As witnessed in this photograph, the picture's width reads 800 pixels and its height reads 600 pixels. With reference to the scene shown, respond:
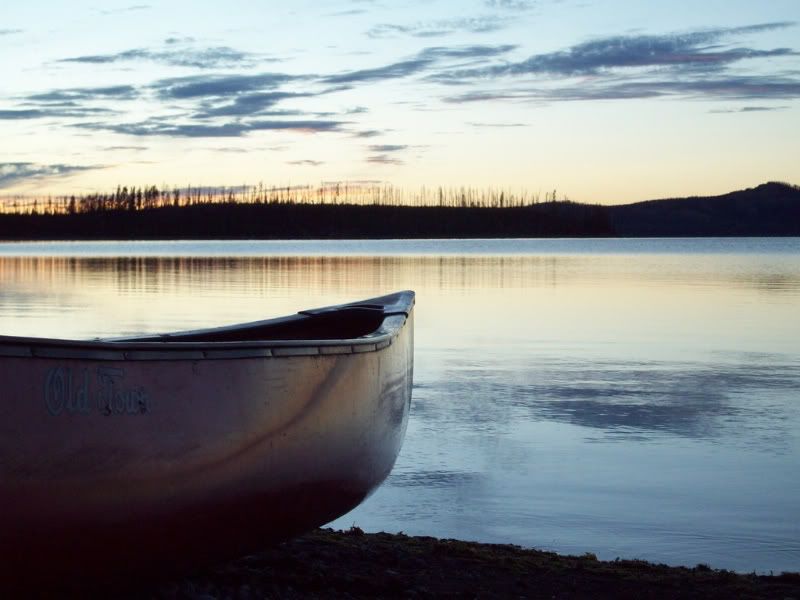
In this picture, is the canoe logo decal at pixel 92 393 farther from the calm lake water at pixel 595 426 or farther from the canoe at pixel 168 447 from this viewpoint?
the calm lake water at pixel 595 426

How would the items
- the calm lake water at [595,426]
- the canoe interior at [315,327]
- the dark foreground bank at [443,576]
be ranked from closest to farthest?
the dark foreground bank at [443,576], the calm lake water at [595,426], the canoe interior at [315,327]

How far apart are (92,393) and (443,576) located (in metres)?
2.68

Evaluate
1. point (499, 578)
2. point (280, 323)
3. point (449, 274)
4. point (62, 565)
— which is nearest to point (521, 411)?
point (280, 323)

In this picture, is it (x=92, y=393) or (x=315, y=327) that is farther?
(x=315, y=327)

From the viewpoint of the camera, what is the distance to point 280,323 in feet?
29.1

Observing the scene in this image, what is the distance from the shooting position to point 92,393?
4.25 m

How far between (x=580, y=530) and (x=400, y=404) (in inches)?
61.1

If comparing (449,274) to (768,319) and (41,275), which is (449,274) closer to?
(41,275)

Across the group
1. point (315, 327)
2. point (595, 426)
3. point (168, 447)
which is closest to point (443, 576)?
point (168, 447)

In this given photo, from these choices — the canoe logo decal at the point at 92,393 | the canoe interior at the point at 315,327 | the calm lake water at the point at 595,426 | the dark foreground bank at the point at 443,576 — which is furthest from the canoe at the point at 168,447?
the canoe interior at the point at 315,327

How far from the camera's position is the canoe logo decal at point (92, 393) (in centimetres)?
413

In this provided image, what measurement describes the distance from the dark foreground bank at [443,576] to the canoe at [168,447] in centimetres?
31

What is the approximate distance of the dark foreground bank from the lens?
18.3ft

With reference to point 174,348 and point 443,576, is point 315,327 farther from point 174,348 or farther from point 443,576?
point 174,348
